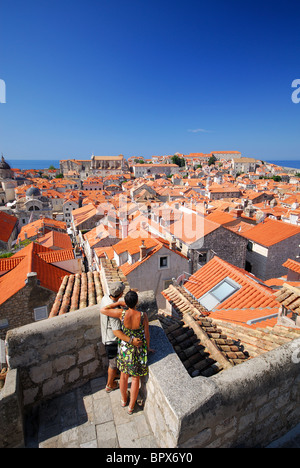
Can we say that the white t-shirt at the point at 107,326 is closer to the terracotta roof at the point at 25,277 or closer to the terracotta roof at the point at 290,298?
the terracotta roof at the point at 290,298

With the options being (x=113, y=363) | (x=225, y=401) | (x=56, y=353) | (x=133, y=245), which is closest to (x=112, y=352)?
(x=113, y=363)

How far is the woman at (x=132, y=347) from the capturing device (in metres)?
2.97

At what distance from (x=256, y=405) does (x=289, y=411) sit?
75 centimetres

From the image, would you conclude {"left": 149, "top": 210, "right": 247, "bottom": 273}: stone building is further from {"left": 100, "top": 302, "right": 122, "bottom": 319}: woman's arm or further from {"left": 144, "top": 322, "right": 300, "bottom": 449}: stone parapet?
{"left": 100, "top": 302, "right": 122, "bottom": 319}: woman's arm

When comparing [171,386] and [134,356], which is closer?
[171,386]

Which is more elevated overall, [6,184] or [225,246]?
[6,184]

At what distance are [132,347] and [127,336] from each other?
0.14m

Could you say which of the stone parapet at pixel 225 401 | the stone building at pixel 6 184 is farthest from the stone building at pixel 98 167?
the stone parapet at pixel 225 401

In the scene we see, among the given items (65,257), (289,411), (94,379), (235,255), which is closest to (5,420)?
(94,379)

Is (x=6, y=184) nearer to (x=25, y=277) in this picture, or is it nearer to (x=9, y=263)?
(x=9, y=263)

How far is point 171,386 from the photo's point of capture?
2521mm

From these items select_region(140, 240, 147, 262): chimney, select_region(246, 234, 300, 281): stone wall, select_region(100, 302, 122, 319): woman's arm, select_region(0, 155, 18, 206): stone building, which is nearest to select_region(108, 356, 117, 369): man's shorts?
select_region(100, 302, 122, 319): woman's arm

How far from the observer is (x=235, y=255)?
17500 mm

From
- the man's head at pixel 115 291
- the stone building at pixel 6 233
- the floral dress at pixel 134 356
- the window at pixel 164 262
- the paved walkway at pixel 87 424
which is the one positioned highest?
the man's head at pixel 115 291
